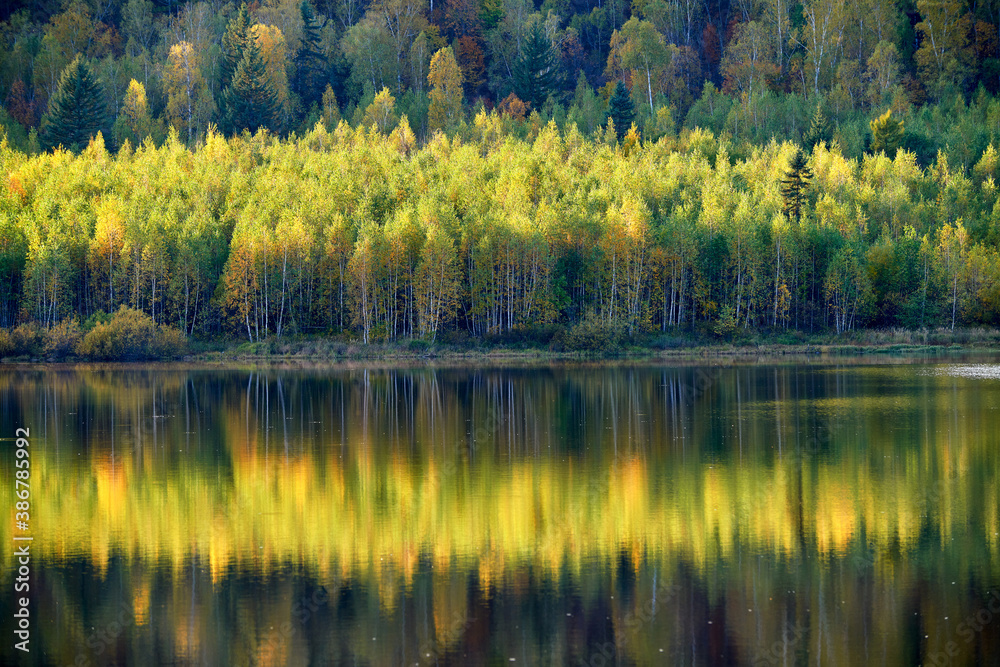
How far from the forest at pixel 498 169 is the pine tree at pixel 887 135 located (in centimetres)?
17

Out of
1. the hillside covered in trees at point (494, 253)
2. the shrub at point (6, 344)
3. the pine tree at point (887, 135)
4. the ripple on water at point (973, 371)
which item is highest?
the pine tree at point (887, 135)

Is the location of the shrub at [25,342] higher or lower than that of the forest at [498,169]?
lower

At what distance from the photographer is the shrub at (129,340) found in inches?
2500

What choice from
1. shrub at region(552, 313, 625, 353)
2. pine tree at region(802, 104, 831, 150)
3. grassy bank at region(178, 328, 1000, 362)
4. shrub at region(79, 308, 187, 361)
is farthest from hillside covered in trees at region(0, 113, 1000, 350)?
pine tree at region(802, 104, 831, 150)

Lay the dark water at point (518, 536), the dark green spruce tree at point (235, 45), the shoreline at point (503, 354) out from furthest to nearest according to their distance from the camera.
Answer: the dark green spruce tree at point (235, 45), the shoreline at point (503, 354), the dark water at point (518, 536)

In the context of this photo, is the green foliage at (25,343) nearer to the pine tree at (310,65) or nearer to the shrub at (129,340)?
the shrub at (129,340)

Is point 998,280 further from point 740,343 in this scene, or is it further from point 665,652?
point 665,652

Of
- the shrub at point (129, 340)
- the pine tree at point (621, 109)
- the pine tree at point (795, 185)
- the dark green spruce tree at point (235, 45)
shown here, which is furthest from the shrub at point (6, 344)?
the pine tree at point (621, 109)

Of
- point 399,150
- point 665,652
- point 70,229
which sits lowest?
point 665,652

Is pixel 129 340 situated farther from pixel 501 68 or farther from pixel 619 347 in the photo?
Result: pixel 501 68

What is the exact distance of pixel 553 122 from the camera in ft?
318

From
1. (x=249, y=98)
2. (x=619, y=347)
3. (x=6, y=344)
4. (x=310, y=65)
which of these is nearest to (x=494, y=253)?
(x=619, y=347)

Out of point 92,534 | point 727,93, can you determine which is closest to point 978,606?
point 92,534

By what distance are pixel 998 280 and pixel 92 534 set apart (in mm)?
66848
